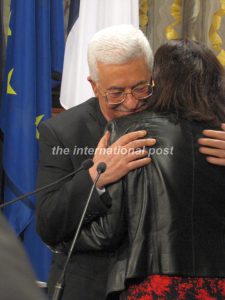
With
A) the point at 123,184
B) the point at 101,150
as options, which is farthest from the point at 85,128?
the point at 123,184

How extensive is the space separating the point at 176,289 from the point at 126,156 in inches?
14.5

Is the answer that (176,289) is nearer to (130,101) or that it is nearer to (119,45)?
(130,101)

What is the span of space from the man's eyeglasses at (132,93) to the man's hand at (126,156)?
303 mm

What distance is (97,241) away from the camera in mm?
1505

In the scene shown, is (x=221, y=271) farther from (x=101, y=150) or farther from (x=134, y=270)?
(x=101, y=150)

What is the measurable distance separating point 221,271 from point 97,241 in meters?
0.34

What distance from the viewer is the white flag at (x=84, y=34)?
321 centimetres

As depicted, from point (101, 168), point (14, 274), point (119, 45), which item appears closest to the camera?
point (14, 274)

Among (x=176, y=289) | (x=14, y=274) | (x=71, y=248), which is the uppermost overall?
(x=14, y=274)

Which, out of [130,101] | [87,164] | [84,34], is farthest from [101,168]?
[84,34]

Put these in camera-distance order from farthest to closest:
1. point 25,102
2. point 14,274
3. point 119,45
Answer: point 25,102
point 119,45
point 14,274

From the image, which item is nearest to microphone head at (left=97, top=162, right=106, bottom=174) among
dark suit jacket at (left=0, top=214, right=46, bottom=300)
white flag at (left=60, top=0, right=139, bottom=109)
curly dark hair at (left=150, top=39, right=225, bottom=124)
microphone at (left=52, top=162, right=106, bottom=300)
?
microphone at (left=52, top=162, right=106, bottom=300)

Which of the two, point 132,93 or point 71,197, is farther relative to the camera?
point 132,93

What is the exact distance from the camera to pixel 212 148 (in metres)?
1.44
